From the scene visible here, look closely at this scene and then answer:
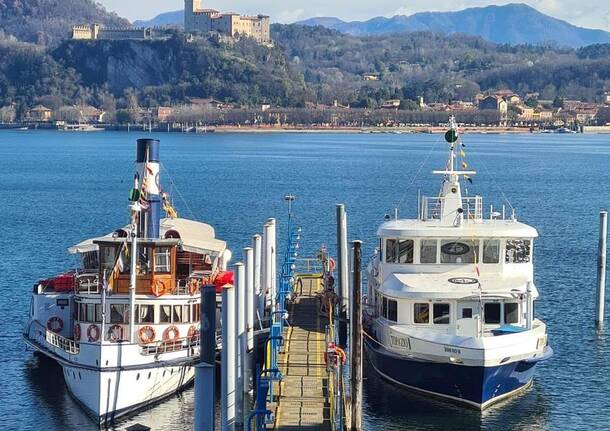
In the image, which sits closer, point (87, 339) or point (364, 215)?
point (87, 339)

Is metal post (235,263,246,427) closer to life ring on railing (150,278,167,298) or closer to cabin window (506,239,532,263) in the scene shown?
life ring on railing (150,278,167,298)

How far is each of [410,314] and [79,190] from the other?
69.1 metres

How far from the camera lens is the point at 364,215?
232 ft

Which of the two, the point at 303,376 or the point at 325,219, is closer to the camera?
the point at 303,376

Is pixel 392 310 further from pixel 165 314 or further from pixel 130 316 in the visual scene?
pixel 130 316

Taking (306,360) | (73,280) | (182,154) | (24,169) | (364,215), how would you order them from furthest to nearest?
(182,154) → (24,169) → (364,215) → (73,280) → (306,360)

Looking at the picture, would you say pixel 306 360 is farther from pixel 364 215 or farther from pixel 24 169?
pixel 24 169

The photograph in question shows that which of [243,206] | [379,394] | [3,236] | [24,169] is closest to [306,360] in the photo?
[379,394]

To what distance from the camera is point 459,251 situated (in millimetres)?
31203

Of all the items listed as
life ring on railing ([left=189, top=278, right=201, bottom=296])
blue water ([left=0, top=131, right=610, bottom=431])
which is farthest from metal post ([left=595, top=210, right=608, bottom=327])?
life ring on railing ([left=189, top=278, right=201, bottom=296])

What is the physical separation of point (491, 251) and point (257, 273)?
578 centimetres

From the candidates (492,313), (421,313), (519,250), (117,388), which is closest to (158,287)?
(117,388)

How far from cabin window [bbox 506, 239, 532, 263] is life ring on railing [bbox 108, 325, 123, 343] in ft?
31.2

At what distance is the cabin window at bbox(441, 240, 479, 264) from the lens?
1227 inches
